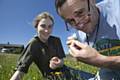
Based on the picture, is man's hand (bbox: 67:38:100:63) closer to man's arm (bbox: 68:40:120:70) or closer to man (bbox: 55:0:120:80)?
man's arm (bbox: 68:40:120:70)

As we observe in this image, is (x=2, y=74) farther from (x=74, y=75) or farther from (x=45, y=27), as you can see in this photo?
(x=74, y=75)

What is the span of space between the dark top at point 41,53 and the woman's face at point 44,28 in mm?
107

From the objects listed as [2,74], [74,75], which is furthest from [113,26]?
[2,74]

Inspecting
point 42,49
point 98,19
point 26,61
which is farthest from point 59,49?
point 98,19

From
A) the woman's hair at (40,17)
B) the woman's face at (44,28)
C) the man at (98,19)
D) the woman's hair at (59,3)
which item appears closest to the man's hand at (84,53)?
the man at (98,19)

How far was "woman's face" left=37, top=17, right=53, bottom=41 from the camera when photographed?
5.95m

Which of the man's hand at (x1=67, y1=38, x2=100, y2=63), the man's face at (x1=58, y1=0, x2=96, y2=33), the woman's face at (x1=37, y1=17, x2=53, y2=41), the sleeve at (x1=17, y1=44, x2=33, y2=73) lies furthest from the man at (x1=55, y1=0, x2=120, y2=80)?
the sleeve at (x1=17, y1=44, x2=33, y2=73)

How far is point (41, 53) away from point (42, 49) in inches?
2.8

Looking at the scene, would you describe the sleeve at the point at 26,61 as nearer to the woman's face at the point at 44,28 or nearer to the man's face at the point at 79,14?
the woman's face at the point at 44,28

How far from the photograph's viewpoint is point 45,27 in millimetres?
6004

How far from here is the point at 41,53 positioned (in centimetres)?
612

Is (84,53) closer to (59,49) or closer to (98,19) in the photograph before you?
(98,19)

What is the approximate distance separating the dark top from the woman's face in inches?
4.2

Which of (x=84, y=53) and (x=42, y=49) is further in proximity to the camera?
(x=42, y=49)
